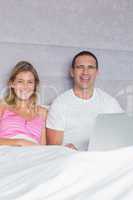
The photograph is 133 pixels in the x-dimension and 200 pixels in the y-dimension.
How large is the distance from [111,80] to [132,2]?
52cm

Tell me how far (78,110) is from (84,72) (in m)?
0.22

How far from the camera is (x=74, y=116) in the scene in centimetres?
198

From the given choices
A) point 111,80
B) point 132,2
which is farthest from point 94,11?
point 111,80

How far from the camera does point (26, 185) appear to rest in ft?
2.82

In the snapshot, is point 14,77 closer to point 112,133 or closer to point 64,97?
point 64,97

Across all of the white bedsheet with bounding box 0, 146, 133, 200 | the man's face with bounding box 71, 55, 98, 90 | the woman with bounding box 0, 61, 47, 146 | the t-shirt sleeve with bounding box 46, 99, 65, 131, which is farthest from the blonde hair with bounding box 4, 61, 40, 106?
the white bedsheet with bounding box 0, 146, 133, 200

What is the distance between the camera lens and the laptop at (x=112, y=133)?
115cm

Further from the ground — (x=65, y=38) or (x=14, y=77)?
(x=65, y=38)

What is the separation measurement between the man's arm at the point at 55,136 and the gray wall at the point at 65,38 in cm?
27

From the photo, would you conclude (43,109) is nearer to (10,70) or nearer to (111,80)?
(10,70)

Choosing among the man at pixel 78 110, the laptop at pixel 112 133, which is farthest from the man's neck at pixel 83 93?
the laptop at pixel 112 133

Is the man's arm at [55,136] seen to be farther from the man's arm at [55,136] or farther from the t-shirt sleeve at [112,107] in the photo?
the t-shirt sleeve at [112,107]

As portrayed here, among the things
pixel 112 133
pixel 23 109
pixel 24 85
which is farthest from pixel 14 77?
pixel 112 133

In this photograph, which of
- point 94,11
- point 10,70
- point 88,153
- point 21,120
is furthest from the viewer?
point 94,11
